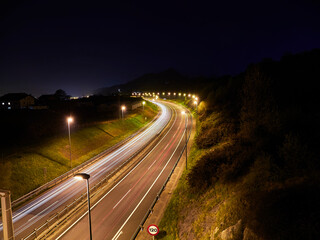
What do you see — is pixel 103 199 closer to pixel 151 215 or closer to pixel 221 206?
pixel 151 215

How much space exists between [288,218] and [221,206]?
5236mm

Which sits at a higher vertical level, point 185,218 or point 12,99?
point 12,99

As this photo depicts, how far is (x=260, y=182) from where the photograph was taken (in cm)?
1355

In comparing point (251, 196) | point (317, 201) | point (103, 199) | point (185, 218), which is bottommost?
point (103, 199)

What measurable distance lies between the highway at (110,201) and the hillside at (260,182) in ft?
13.4

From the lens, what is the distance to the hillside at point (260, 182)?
948 centimetres

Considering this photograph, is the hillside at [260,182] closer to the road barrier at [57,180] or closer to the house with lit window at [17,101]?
the road barrier at [57,180]

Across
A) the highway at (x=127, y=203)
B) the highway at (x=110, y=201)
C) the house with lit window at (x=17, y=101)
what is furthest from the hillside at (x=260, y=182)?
the house with lit window at (x=17, y=101)

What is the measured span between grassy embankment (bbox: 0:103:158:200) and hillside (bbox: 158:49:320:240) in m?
20.1

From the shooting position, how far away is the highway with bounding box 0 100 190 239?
60.4 ft

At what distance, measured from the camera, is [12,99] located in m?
75.3

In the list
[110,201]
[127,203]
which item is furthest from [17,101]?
[127,203]

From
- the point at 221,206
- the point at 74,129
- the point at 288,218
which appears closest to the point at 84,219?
the point at 221,206

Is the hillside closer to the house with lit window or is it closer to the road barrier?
the road barrier
